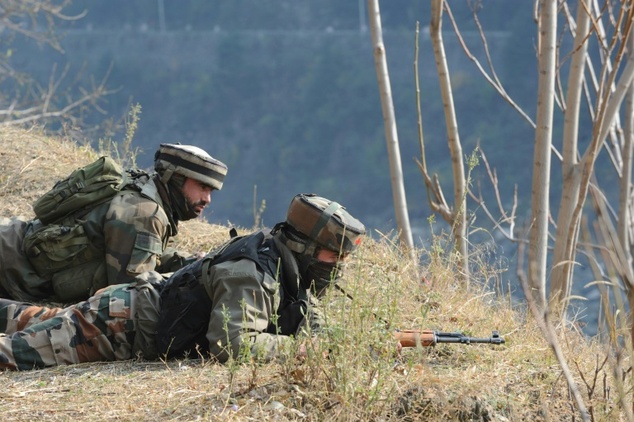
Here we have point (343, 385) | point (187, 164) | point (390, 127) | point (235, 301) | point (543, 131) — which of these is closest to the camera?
point (343, 385)

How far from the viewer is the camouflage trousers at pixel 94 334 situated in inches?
215

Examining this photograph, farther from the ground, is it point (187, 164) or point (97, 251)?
point (187, 164)

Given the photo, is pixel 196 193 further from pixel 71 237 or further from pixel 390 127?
pixel 390 127

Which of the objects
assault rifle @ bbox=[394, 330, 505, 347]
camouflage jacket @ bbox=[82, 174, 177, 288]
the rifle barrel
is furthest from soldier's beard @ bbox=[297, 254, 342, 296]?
camouflage jacket @ bbox=[82, 174, 177, 288]

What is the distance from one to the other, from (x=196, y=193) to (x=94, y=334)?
1.43 meters

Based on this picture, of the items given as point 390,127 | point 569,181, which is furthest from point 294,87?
point 569,181

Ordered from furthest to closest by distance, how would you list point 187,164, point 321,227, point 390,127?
point 390,127
point 187,164
point 321,227

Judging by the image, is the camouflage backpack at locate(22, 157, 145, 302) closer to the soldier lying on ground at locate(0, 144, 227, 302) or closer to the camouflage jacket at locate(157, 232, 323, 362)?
the soldier lying on ground at locate(0, 144, 227, 302)

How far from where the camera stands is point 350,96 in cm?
6247

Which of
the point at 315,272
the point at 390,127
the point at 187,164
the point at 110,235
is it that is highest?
the point at 390,127

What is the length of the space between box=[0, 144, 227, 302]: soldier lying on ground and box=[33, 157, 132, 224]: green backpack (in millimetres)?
29

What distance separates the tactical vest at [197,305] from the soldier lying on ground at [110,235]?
0.91m

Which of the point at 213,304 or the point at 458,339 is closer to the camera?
the point at 213,304

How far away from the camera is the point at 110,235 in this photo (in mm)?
6406
